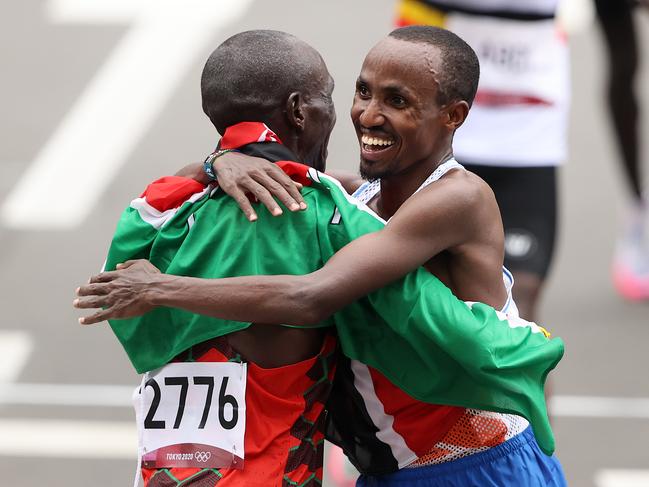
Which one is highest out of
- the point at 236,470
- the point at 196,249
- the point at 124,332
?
the point at 196,249

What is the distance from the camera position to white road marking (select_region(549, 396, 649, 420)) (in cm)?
686

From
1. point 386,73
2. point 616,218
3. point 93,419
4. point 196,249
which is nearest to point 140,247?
point 196,249

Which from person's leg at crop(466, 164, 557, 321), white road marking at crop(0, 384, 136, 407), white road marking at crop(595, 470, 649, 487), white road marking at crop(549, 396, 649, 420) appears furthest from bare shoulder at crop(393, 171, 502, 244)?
white road marking at crop(0, 384, 136, 407)

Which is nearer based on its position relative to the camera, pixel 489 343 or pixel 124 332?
pixel 489 343

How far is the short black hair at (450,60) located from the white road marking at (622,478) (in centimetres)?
299

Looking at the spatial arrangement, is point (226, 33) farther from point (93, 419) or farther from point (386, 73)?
point (386, 73)

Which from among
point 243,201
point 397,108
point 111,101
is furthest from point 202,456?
point 111,101

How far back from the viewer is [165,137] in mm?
9562

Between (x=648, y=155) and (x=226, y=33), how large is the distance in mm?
3110

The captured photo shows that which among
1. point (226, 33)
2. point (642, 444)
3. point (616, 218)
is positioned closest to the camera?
point (642, 444)

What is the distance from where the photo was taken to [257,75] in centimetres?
Result: 366

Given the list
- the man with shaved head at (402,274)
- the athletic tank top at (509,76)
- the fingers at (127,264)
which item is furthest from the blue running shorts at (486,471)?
the athletic tank top at (509,76)

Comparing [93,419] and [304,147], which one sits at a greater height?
[304,147]

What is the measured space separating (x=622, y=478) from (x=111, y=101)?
490 centimetres
